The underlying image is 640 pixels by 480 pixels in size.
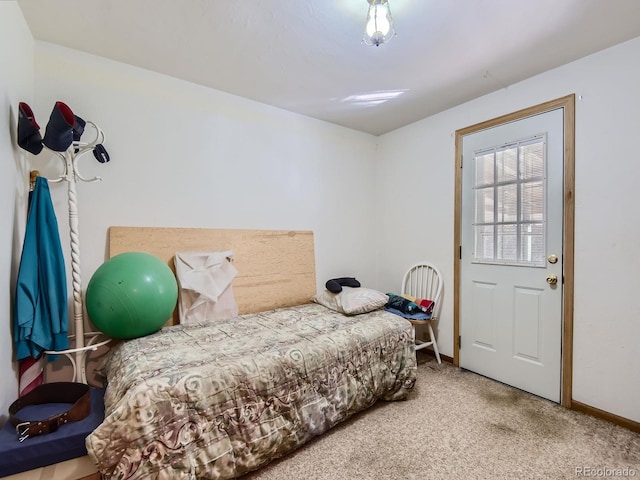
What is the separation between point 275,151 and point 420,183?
5.04 feet

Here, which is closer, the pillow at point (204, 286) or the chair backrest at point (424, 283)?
the pillow at point (204, 286)

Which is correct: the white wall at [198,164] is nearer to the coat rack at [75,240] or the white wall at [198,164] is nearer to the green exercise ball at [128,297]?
the coat rack at [75,240]

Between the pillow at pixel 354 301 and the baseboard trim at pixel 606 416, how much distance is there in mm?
1476

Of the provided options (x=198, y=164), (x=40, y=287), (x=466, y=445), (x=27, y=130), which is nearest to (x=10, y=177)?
(x=27, y=130)

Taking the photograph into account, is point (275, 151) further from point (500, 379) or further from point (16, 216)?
point (500, 379)

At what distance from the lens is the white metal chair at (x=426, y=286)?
3031mm

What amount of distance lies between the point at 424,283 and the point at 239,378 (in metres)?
2.23

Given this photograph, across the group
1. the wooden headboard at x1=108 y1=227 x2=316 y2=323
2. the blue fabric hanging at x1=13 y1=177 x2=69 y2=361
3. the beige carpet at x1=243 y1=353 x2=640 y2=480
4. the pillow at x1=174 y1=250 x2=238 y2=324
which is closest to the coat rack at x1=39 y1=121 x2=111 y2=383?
the blue fabric hanging at x1=13 y1=177 x2=69 y2=361

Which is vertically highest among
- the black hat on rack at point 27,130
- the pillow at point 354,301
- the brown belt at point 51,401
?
the black hat on rack at point 27,130

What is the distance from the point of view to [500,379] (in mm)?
2600

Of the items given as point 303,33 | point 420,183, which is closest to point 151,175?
point 303,33

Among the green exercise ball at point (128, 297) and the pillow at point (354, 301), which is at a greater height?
the green exercise ball at point (128, 297)

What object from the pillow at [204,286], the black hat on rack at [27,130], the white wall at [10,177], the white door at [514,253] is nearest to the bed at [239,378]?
the pillow at [204,286]

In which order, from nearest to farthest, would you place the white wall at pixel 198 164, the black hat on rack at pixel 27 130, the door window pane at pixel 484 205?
the black hat on rack at pixel 27 130 → the white wall at pixel 198 164 → the door window pane at pixel 484 205
